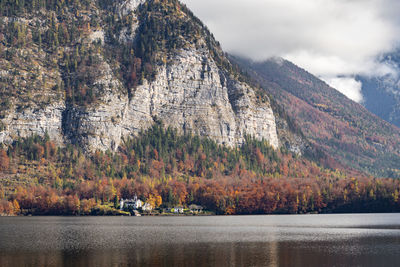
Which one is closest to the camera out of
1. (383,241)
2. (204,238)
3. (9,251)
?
(9,251)

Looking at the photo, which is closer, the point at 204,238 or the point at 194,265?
the point at 194,265

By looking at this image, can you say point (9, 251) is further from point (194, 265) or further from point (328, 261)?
point (328, 261)

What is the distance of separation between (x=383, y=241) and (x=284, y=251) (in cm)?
2542

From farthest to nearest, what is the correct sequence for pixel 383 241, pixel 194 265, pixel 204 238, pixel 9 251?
pixel 204 238, pixel 383 241, pixel 9 251, pixel 194 265

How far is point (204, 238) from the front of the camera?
394 feet

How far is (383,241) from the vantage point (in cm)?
11006

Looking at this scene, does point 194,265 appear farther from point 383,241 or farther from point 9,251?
point 383,241

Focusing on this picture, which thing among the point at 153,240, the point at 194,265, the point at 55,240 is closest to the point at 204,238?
the point at 153,240

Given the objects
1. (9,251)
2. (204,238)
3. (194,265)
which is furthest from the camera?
(204,238)

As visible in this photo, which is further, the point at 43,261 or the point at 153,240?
the point at 153,240

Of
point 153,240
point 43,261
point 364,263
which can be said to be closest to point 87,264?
point 43,261

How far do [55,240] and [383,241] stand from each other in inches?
2640

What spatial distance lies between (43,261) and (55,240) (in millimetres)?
31286

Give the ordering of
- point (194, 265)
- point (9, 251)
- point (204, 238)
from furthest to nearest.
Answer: point (204, 238) → point (9, 251) → point (194, 265)
